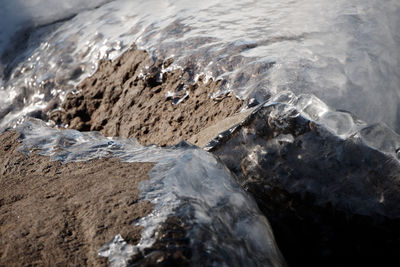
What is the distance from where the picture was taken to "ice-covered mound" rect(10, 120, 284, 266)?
49.1 inches

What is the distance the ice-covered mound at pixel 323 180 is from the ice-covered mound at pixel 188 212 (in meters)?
0.19

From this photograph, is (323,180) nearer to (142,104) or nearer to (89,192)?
(89,192)

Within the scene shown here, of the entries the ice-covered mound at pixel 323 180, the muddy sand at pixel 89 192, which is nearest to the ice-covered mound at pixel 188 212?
the muddy sand at pixel 89 192

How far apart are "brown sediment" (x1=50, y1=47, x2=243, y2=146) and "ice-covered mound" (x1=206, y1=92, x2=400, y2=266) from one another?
498 millimetres

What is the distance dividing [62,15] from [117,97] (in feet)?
5.41

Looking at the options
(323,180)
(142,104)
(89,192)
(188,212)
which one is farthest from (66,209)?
(142,104)

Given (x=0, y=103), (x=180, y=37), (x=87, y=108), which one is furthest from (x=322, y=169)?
(x=0, y=103)

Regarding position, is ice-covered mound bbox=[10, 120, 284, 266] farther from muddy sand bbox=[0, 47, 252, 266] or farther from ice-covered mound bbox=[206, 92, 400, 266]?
ice-covered mound bbox=[206, 92, 400, 266]

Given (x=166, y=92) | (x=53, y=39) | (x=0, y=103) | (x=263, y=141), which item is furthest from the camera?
(x=53, y=39)

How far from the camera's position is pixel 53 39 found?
4.05 m

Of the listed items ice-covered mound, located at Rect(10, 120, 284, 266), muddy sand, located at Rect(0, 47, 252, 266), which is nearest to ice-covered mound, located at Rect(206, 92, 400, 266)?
ice-covered mound, located at Rect(10, 120, 284, 266)

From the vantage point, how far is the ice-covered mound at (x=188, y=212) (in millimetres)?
1247

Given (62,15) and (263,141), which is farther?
(62,15)

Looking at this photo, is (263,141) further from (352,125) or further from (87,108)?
(87,108)
